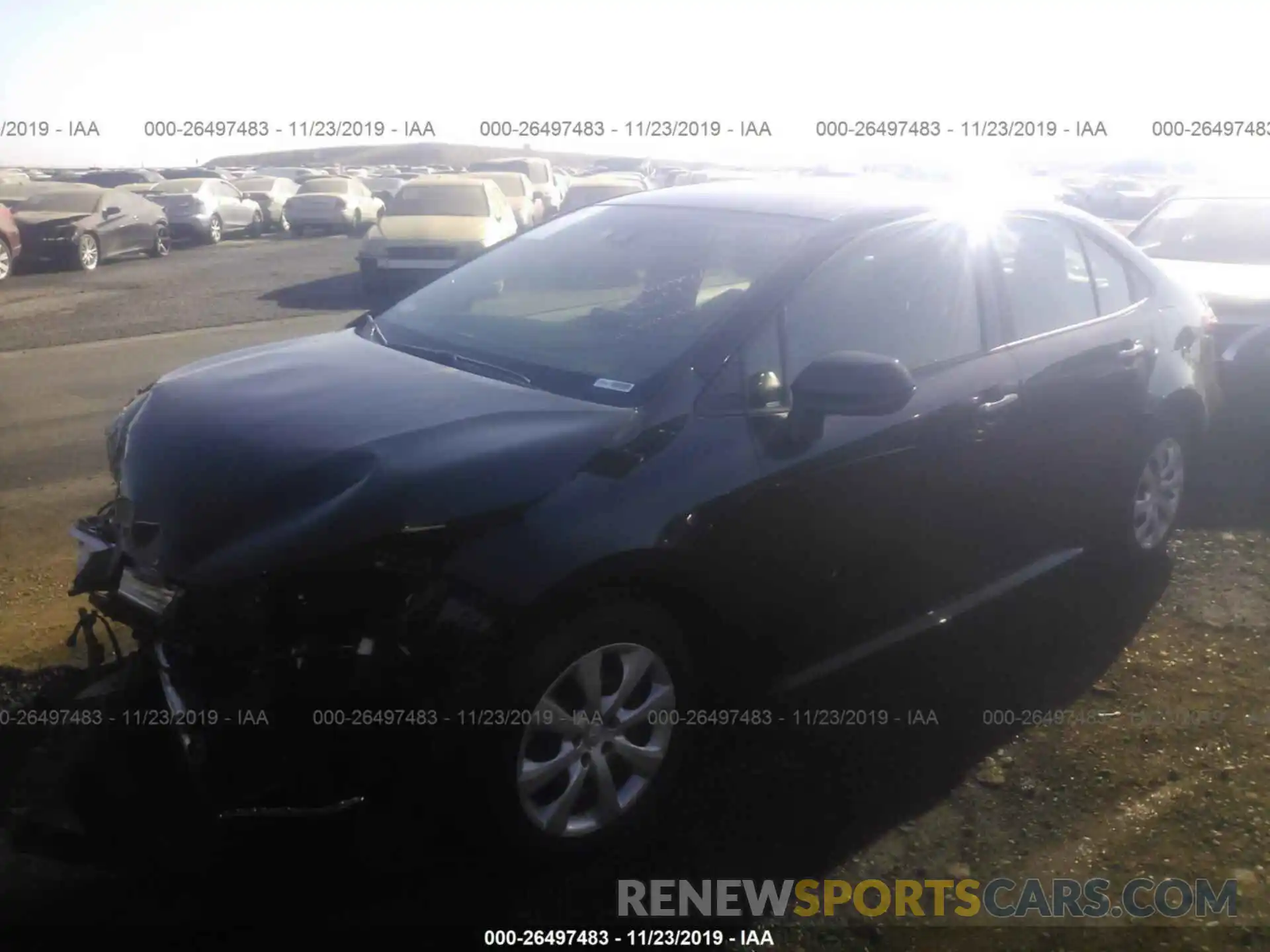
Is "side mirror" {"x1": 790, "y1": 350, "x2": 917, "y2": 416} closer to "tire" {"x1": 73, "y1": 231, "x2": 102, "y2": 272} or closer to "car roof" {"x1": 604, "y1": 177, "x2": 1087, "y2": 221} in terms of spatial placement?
"car roof" {"x1": 604, "y1": 177, "x2": 1087, "y2": 221}

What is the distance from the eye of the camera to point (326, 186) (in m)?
30.7

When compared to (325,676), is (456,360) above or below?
above

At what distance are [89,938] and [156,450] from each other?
125cm

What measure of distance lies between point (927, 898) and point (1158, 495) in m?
2.86

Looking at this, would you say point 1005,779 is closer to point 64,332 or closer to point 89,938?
point 89,938

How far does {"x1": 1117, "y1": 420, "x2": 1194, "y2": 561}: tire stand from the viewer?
4980 mm

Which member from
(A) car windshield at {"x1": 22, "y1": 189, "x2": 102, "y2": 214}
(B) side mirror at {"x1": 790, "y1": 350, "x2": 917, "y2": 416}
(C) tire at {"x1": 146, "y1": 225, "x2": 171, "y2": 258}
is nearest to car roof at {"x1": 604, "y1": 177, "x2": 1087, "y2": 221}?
(B) side mirror at {"x1": 790, "y1": 350, "x2": 917, "y2": 416}

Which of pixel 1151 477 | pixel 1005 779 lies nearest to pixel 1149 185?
pixel 1151 477

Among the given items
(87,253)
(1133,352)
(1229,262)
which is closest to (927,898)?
(1133,352)

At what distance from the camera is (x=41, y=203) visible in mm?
19812

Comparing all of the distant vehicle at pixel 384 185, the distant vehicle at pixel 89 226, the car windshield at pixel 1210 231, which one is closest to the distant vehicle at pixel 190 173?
the distant vehicle at pixel 384 185

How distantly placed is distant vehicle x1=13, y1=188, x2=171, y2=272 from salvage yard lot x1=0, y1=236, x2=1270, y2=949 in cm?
1355

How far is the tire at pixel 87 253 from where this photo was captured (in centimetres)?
1856

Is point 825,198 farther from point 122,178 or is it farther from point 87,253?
point 122,178
